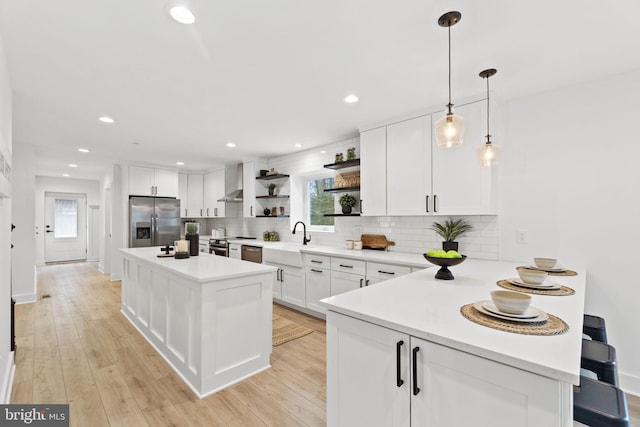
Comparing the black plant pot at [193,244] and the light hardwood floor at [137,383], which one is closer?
the light hardwood floor at [137,383]

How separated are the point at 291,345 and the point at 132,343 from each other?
64.5 inches

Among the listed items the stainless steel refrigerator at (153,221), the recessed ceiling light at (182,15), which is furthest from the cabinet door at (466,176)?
the stainless steel refrigerator at (153,221)

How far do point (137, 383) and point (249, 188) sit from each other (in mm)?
3715

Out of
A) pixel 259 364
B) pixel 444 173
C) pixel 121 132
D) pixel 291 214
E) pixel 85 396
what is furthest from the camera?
pixel 291 214

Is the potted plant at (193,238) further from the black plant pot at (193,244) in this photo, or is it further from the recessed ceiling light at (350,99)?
the recessed ceiling light at (350,99)

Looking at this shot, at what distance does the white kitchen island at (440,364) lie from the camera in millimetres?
840

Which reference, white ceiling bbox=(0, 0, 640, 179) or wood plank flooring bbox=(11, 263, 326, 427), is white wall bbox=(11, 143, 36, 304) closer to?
wood plank flooring bbox=(11, 263, 326, 427)

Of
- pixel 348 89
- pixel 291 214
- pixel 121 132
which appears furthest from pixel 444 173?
pixel 121 132

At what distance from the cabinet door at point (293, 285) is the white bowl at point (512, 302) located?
2940 mm

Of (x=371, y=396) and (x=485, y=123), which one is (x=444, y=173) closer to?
(x=485, y=123)

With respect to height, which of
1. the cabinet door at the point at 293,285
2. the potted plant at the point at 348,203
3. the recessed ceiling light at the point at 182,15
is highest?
the recessed ceiling light at the point at 182,15

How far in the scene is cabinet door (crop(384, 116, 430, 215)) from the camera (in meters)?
3.07

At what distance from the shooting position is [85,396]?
212 centimetres

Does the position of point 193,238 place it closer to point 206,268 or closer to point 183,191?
point 206,268
